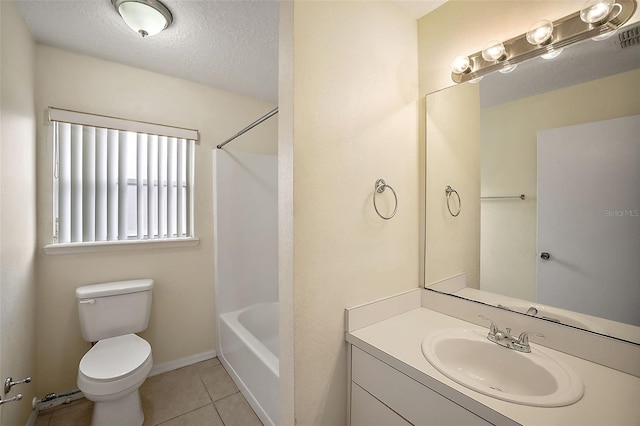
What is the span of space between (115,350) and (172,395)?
0.56 meters

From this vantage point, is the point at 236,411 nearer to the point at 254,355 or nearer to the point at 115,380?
the point at 254,355

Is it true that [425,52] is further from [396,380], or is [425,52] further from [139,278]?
[139,278]

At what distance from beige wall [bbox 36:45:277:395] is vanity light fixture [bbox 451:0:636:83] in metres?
2.00

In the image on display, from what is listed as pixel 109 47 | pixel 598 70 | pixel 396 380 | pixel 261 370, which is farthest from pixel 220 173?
pixel 598 70

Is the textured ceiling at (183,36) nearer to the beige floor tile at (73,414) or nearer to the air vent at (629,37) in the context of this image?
the air vent at (629,37)

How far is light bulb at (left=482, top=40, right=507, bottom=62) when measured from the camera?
1.17m

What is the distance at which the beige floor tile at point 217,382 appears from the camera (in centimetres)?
199

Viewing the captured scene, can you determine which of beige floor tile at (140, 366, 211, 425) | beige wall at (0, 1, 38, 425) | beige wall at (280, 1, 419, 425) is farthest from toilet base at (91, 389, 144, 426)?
beige wall at (280, 1, 419, 425)

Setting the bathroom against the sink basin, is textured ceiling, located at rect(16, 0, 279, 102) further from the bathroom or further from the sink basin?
the sink basin

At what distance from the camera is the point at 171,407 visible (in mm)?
1843

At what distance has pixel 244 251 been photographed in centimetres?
256

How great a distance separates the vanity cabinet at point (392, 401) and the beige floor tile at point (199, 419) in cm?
109

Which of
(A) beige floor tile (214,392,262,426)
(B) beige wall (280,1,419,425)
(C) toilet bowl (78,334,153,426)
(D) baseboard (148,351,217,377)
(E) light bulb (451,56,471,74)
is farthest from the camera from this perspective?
(D) baseboard (148,351,217,377)

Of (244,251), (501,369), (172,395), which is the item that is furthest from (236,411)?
(501,369)
